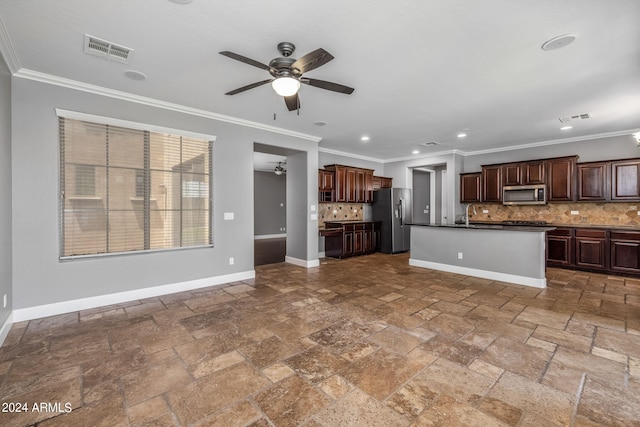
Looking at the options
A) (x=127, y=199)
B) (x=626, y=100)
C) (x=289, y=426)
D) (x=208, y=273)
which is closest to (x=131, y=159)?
(x=127, y=199)

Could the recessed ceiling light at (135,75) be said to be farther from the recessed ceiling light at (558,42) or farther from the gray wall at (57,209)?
the recessed ceiling light at (558,42)

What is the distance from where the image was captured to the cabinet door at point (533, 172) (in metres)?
6.12

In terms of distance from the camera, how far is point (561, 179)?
5.90 m

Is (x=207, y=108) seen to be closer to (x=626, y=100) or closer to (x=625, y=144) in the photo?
(x=626, y=100)

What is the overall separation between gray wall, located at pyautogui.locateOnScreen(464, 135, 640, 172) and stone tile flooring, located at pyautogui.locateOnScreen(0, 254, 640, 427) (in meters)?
3.11

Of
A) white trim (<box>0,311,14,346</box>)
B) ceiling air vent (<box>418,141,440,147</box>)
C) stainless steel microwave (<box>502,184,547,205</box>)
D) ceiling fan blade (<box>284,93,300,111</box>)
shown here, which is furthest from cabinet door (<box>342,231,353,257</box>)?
white trim (<box>0,311,14,346</box>)

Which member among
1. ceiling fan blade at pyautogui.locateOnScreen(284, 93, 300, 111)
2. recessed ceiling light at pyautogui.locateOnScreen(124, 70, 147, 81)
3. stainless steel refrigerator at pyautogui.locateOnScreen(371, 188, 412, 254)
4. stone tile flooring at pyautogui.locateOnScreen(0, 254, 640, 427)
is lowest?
stone tile flooring at pyautogui.locateOnScreen(0, 254, 640, 427)

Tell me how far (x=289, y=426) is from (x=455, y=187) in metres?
7.00

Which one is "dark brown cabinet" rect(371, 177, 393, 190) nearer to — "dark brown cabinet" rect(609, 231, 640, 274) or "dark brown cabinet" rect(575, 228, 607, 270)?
"dark brown cabinet" rect(575, 228, 607, 270)

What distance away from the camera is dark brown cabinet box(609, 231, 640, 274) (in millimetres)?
4996

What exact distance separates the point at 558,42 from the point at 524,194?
4620 millimetres

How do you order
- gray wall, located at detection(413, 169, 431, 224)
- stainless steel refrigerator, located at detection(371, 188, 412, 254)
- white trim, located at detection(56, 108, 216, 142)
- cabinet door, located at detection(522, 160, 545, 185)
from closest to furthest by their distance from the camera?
white trim, located at detection(56, 108, 216, 142) < cabinet door, located at detection(522, 160, 545, 185) < stainless steel refrigerator, located at detection(371, 188, 412, 254) < gray wall, located at detection(413, 169, 431, 224)

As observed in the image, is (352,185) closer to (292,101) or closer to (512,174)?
(512,174)

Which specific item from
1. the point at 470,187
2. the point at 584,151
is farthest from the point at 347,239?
the point at 584,151
